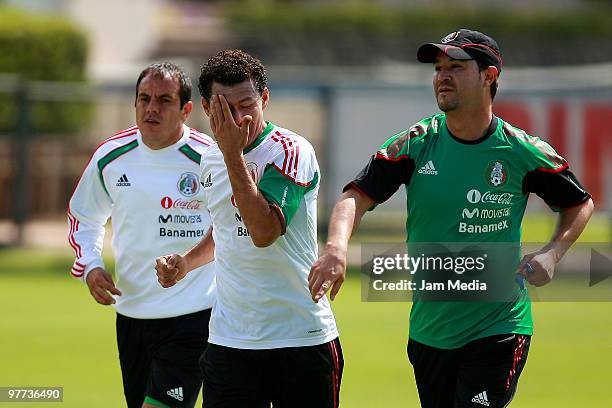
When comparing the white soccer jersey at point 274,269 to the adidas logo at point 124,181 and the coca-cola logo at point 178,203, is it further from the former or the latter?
the adidas logo at point 124,181

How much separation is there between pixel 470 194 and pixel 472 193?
0.5 inches

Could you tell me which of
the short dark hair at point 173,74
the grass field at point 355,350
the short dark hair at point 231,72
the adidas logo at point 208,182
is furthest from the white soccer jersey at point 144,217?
the grass field at point 355,350

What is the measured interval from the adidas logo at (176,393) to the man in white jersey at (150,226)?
123mm

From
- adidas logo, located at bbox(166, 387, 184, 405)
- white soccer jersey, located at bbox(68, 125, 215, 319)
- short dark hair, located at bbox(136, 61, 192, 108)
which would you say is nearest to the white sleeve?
white soccer jersey, located at bbox(68, 125, 215, 319)

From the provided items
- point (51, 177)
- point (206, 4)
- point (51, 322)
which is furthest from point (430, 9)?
point (51, 322)

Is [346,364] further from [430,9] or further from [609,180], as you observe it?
[430,9]

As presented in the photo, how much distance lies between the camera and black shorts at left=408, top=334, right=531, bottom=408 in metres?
5.78

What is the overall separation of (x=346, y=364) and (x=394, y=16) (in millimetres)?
35523

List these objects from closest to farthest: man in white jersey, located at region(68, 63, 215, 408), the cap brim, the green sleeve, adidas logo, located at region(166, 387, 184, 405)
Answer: the green sleeve < the cap brim < adidas logo, located at region(166, 387, 184, 405) < man in white jersey, located at region(68, 63, 215, 408)

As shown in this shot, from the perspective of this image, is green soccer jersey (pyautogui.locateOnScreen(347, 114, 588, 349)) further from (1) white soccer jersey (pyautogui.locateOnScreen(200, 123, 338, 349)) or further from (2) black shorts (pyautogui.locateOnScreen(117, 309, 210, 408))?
(2) black shorts (pyautogui.locateOnScreen(117, 309, 210, 408))

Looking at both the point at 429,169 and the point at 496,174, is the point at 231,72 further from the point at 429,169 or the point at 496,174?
the point at 496,174

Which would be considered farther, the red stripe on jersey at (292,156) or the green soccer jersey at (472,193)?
the green soccer jersey at (472,193)

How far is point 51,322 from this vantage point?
13.5 m

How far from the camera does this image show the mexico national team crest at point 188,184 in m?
7.18
